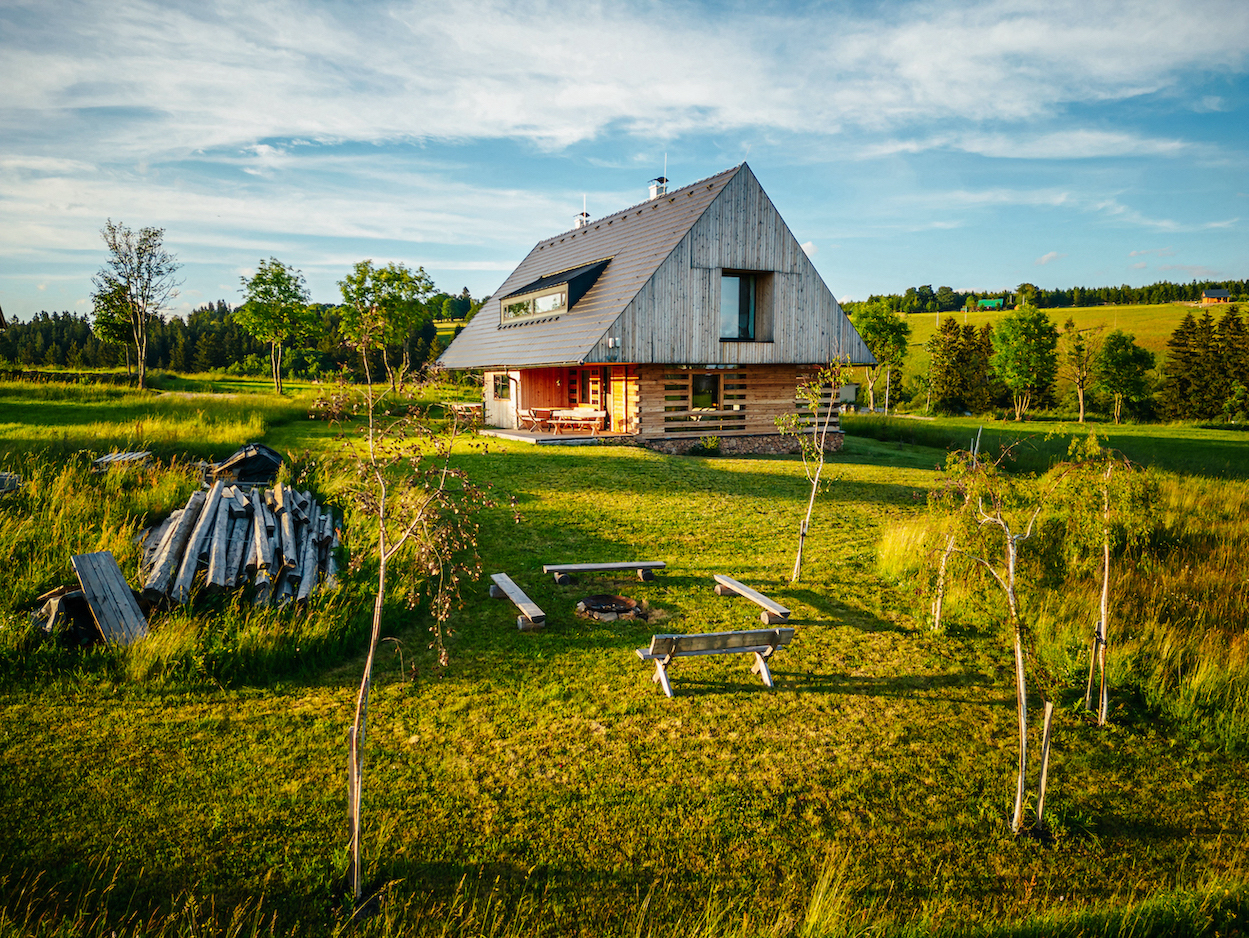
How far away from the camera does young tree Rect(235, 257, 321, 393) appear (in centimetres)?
4131

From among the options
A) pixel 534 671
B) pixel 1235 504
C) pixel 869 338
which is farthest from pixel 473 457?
pixel 869 338

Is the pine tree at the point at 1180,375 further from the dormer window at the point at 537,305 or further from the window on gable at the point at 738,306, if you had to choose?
the dormer window at the point at 537,305

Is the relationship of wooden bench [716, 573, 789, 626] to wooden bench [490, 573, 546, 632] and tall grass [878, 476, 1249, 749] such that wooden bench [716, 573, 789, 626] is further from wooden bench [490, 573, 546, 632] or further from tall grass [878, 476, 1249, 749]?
wooden bench [490, 573, 546, 632]

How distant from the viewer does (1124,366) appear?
5141 cm

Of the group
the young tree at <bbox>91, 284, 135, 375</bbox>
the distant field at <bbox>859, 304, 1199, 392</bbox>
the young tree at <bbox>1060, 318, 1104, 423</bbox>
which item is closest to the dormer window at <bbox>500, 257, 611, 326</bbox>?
the young tree at <bbox>91, 284, 135, 375</bbox>

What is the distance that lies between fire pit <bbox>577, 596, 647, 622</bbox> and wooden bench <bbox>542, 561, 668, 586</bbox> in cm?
80

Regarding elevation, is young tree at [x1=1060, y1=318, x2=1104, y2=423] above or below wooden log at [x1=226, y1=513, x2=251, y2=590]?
above

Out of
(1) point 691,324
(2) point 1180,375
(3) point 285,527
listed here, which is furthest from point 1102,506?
(2) point 1180,375

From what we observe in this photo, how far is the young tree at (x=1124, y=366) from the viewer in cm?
5109

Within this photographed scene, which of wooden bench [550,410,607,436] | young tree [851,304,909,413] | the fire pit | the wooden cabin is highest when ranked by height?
young tree [851,304,909,413]

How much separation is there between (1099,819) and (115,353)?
85.5 metres

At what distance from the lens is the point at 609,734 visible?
203 inches

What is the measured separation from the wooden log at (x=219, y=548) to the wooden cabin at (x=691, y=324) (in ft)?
36.8

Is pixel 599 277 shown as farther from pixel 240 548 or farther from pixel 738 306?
pixel 240 548
